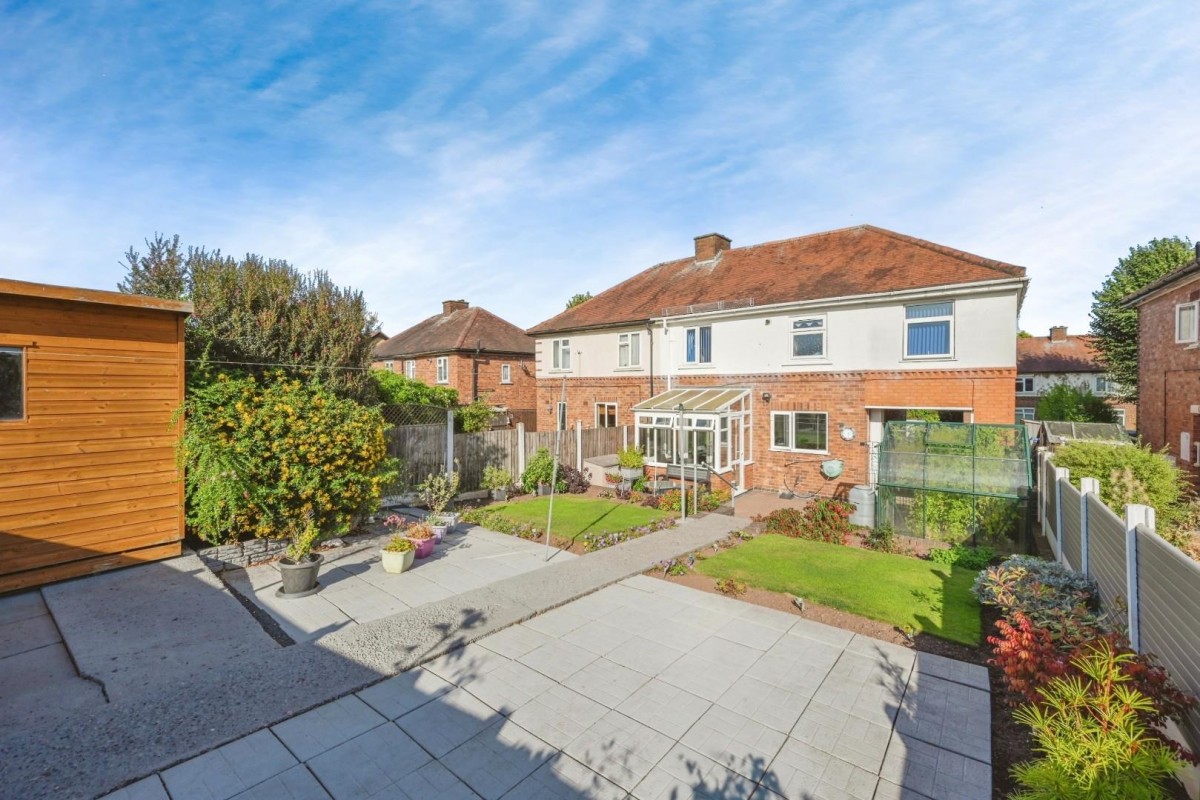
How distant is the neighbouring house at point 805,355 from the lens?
12.6m

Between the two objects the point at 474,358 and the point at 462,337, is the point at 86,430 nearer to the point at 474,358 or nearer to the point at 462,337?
the point at 474,358

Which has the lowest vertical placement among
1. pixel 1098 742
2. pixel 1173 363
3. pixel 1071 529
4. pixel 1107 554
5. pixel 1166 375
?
pixel 1098 742

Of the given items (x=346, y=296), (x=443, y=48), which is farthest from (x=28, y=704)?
(x=443, y=48)

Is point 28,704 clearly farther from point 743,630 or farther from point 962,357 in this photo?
point 962,357

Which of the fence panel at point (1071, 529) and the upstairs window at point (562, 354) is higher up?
the upstairs window at point (562, 354)

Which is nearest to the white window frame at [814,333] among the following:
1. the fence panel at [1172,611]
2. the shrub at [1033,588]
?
the shrub at [1033,588]

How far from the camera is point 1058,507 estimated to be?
8328mm

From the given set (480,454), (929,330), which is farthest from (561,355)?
(929,330)

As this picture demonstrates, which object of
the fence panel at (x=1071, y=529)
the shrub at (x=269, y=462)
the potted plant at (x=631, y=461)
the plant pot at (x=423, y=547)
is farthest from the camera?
the potted plant at (x=631, y=461)

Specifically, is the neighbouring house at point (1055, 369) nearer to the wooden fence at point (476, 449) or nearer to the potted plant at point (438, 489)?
the wooden fence at point (476, 449)

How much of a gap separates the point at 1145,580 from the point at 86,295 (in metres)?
12.2

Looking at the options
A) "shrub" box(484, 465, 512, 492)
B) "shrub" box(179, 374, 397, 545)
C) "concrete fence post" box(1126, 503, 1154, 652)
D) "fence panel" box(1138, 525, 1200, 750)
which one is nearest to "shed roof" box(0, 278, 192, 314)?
"shrub" box(179, 374, 397, 545)

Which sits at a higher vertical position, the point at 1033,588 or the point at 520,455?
the point at 520,455

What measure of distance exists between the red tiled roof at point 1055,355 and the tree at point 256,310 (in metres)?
42.6
